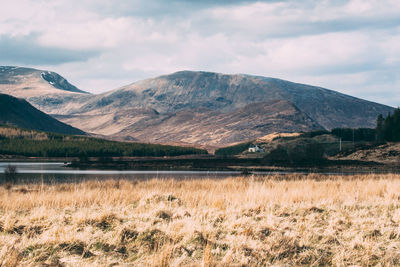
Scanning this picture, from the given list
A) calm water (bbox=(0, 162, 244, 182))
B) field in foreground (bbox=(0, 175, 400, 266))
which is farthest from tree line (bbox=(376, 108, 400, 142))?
field in foreground (bbox=(0, 175, 400, 266))

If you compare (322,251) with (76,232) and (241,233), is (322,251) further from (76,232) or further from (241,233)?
(76,232)

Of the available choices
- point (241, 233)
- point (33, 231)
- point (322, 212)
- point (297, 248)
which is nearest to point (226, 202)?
point (322, 212)

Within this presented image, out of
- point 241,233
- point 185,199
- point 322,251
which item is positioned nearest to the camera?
point 322,251

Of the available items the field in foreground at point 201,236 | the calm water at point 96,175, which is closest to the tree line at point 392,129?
the calm water at point 96,175

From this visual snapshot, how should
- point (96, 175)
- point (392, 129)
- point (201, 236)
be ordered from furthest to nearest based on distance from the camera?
point (392, 129), point (96, 175), point (201, 236)

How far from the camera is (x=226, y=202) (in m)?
19.7

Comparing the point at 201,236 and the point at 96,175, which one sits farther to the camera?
the point at 96,175

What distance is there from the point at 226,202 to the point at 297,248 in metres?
7.25

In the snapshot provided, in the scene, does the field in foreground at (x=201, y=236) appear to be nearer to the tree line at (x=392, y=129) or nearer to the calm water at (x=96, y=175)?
the calm water at (x=96, y=175)

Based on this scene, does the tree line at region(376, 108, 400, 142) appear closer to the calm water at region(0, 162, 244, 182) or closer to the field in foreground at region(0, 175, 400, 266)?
the calm water at region(0, 162, 244, 182)

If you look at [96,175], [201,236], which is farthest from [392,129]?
[201,236]

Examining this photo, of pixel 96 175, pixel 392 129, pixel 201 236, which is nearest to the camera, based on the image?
pixel 201 236

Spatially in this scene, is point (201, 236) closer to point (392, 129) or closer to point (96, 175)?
point (96, 175)

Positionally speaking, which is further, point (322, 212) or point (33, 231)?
point (322, 212)
